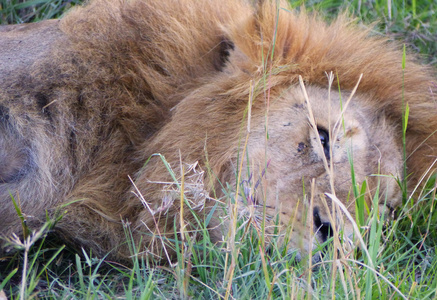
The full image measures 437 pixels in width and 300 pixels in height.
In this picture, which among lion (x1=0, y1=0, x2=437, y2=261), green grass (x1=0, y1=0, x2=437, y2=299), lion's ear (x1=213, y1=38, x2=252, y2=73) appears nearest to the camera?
green grass (x1=0, y1=0, x2=437, y2=299)

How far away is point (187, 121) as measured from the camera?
2486 millimetres

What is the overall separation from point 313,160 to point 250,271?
62 cm

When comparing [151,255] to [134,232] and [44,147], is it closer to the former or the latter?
[134,232]

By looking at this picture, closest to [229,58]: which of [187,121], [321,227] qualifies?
[187,121]

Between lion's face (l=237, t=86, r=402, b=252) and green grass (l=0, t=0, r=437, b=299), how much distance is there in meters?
0.13

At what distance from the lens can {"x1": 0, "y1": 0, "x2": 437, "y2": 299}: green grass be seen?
1.83 m

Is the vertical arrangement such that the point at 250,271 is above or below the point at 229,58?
below

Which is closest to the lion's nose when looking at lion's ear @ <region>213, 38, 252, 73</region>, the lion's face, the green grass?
the lion's face

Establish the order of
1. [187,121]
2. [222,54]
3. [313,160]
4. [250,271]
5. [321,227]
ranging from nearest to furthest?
1. [250,271]
2. [321,227]
3. [313,160]
4. [187,121]
5. [222,54]

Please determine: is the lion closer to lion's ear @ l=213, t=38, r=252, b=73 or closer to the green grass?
lion's ear @ l=213, t=38, r=252, b=73

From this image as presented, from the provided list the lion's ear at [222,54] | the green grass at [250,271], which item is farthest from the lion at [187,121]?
the green grass at [250,271]

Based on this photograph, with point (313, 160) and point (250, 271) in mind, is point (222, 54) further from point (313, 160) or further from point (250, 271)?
point (250, 271)

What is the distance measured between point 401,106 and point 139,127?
1.29m

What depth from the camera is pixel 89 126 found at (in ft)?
8.09
